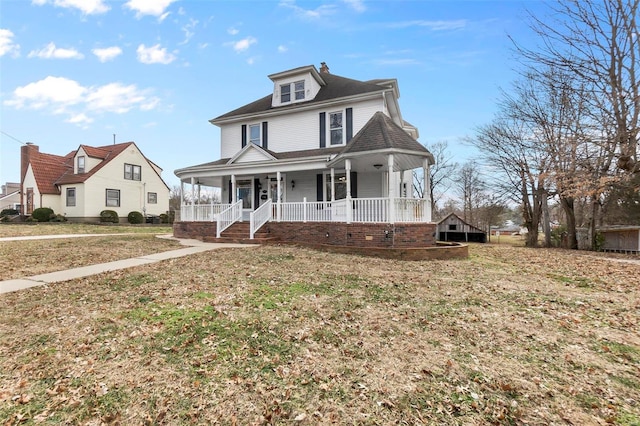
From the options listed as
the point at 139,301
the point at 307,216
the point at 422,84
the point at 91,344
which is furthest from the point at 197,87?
the point at 91,344

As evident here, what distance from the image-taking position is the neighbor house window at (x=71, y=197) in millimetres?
25531

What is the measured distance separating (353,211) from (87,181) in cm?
2528

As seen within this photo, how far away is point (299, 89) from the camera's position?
1591 cm

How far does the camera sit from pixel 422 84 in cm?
1644

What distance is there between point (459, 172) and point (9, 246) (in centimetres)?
3928

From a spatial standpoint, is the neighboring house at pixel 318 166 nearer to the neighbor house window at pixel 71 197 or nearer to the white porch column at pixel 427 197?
the white porch column at pixel 427 197

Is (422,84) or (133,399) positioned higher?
(422,84)

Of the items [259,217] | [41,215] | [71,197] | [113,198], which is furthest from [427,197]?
[71,197]

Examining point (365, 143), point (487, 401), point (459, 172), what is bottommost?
point (487, 401)

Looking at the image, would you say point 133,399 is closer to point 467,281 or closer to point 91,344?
point 91,344

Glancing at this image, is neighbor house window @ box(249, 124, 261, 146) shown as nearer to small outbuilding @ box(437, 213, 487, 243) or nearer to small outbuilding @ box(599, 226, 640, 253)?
small outbuilding @ box(437, 213, 487, 243)

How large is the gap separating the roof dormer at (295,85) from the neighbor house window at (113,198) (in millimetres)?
19831

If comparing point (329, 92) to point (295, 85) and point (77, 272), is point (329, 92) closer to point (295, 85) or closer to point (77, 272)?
point (295, 85)

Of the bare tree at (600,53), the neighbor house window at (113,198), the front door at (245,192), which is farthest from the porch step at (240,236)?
the neighbor house window at (113,198)
